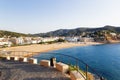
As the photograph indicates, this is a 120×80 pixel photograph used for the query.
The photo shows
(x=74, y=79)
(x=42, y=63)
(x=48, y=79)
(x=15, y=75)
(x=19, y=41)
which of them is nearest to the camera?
(x=74, y=79)

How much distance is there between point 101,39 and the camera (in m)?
170

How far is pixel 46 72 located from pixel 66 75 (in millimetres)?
1245

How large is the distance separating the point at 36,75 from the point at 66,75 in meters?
1.56

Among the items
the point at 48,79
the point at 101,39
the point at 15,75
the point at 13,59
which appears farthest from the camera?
the point at 101,39

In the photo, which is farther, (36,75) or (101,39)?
(101,39)

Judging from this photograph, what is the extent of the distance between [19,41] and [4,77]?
119 metres

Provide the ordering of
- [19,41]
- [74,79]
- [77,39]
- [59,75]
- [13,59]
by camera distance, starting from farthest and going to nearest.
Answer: [77,39] < [19,41] < [13,59] < [59,75] < [74,79]

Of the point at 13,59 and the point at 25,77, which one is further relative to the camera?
the point at 13,59

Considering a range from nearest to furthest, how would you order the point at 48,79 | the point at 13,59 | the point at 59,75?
the point at 48,79 < the point at 59,75 < the point at 13,59

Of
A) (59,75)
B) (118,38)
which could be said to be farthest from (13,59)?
(118,38)

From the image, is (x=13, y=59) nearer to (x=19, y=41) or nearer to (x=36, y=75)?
A: (x=36, y=75)

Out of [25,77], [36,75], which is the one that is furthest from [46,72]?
[25,77]

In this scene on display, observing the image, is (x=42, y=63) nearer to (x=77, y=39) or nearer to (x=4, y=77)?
(x=4, y=77)

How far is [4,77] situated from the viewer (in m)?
8.82
